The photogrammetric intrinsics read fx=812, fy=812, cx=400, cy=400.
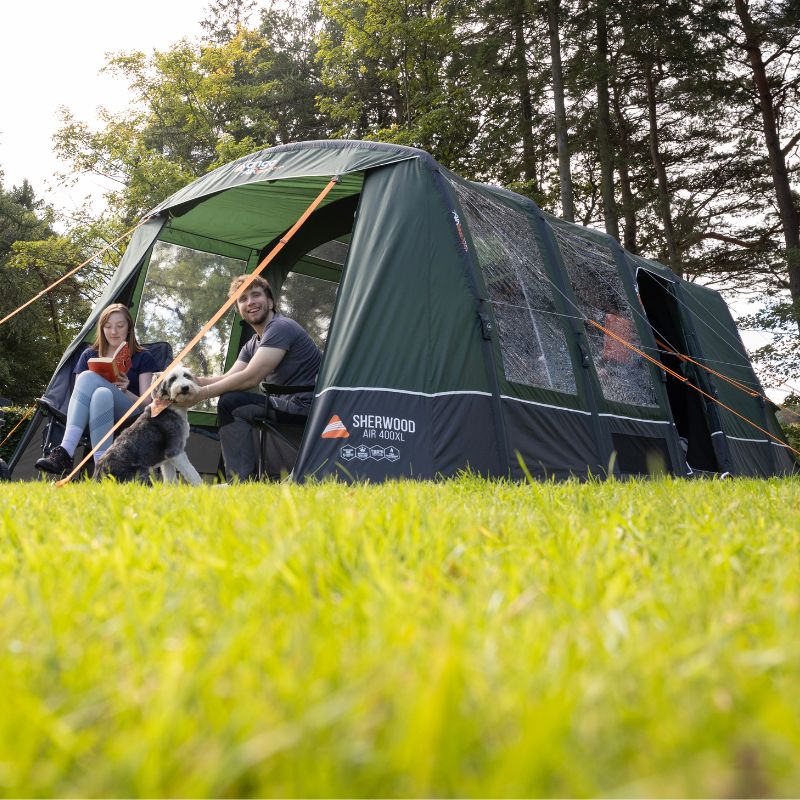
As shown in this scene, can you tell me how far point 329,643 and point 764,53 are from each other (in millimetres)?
15766

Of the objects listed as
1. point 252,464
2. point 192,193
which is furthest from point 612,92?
point 252,464

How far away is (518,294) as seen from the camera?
5.00 m

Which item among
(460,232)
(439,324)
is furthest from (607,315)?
(439,324)

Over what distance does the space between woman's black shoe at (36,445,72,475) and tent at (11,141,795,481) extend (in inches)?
24.7

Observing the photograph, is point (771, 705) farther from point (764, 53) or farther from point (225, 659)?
point (764, 53)

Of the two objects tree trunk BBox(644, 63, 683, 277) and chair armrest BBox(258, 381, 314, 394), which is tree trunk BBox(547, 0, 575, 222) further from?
chair armrest BBox(258, 381, 314, 394)

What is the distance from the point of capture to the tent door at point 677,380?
6977 millimetres

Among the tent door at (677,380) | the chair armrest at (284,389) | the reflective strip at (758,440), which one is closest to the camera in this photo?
the chair armrest at (284,389)

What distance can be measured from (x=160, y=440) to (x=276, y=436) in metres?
0.70

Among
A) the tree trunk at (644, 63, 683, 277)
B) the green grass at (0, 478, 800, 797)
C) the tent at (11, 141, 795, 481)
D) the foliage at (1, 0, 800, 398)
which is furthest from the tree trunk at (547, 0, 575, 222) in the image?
the green grass at (0, 478, 800, 797)

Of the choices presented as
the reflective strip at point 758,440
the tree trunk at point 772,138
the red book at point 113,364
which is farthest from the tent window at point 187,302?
the tree trunk at point 772,138

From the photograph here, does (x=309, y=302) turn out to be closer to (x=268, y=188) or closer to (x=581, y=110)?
(x=268, y=188)

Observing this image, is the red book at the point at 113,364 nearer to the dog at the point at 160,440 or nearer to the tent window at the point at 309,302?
the dog at the point at 160,440

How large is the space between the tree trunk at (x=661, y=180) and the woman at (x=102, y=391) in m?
11.0
